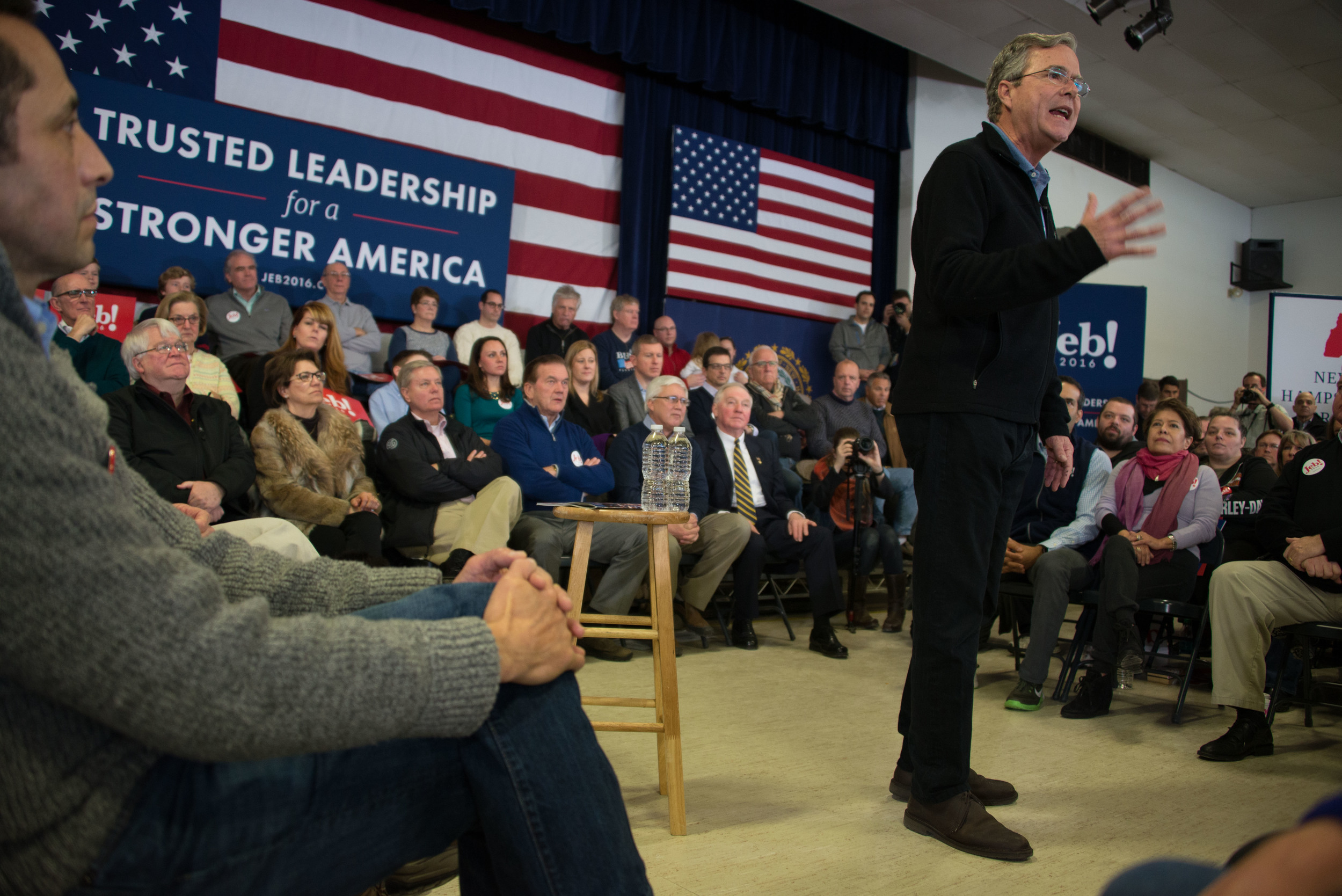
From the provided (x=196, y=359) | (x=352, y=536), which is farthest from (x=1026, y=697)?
(x=196, y=359)

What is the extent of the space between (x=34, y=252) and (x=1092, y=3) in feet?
23.7

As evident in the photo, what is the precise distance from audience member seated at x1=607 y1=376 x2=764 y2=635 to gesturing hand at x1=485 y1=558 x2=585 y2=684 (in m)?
2.93

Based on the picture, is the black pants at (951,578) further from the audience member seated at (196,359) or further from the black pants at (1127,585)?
the audience member seated at (196,359)

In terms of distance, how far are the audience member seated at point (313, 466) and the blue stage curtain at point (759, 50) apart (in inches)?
137

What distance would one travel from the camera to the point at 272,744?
0.72 meters

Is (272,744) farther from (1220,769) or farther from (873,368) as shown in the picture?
(873,368)

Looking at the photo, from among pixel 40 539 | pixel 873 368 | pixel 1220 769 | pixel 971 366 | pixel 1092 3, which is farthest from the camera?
pixel 873 368

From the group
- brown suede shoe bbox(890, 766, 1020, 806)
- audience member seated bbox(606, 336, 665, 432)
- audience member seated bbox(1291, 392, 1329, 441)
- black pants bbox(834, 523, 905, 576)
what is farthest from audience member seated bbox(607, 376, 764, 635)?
audience member seated bbox(1291, 392, 1329, 441)

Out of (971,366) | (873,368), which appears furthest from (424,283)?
(971,366)

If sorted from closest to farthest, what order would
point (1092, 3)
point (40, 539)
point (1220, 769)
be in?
point (40, 539) → point (1220, 769) → point (1092, 3)

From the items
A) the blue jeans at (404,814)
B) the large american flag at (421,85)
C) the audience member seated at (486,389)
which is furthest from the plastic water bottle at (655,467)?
the blue jeans at (404,814)

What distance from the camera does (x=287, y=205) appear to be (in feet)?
17.5

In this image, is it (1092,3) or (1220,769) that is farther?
(1092,3)

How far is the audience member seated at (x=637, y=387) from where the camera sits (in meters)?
5.46
